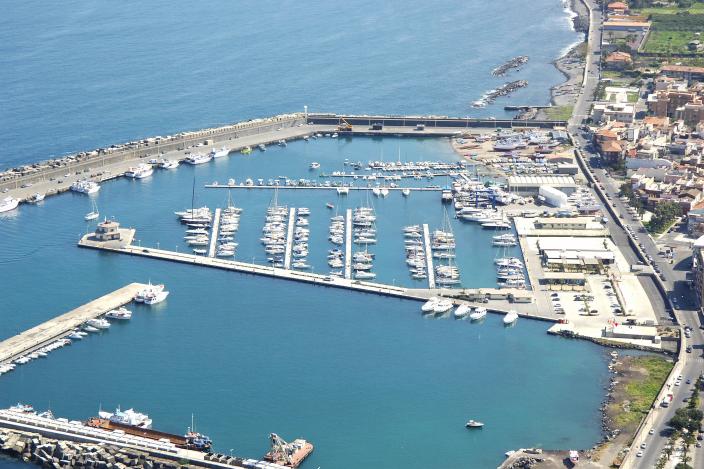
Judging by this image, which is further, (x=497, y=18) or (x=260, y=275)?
(x=497, y=18)

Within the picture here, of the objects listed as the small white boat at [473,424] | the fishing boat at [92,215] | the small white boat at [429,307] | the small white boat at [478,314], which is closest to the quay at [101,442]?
the small white boat at [473,424]

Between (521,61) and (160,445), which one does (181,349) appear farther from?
(521,61)

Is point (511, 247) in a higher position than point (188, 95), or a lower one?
lower

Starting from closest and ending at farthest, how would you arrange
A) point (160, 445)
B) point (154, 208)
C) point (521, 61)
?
point (160, 445) → point (154, 208) → point (521, 61)

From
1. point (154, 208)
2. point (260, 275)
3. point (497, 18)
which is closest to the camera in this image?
point (260, 275)

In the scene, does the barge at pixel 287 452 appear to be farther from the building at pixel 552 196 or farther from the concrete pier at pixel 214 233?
the building at pixel 552 196

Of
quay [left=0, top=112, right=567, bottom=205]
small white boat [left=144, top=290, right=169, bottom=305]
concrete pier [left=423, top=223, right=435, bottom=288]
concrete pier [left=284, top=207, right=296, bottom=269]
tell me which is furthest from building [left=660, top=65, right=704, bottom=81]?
small white boat [left=144, top=290, right=169, bottom=305]

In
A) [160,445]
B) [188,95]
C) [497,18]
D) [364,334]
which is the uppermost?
[497,18]

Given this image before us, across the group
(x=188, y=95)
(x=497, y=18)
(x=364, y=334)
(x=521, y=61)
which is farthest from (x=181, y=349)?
(x=497, y=18)
